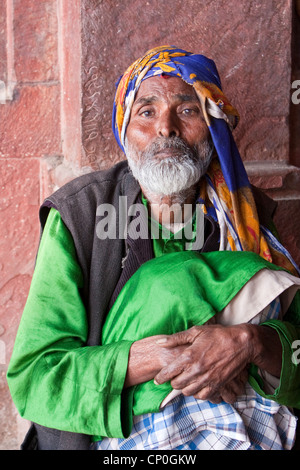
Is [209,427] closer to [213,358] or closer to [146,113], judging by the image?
[213,358]

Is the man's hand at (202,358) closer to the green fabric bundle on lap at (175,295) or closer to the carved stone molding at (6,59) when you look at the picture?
the green fabric bundle on lap at (175,295)

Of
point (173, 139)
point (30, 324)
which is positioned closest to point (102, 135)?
point (173, 139)

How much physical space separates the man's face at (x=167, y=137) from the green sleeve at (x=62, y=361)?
361 millimetres

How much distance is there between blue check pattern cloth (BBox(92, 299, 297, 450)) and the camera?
1.57 meters

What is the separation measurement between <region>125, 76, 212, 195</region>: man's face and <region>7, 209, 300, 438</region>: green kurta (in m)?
0.36

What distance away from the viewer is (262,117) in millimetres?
2412

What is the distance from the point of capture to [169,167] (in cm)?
192

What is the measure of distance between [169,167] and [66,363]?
732mm

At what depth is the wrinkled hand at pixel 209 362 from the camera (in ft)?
5.19

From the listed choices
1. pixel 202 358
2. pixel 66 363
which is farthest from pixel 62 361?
pixel 202 358

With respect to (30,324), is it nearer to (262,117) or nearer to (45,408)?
(45,408)

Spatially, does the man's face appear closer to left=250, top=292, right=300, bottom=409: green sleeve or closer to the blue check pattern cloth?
left=250, top=292, right=300, bottom=409: green sleeve

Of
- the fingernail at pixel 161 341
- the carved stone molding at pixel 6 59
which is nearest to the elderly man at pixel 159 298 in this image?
the fingernail at pixel 161 341

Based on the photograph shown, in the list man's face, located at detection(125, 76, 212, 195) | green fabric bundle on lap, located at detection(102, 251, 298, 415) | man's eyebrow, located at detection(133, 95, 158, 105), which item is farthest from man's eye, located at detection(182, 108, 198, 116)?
green fabric bundle on lap, located at detection(102, 251, 298, 415)
